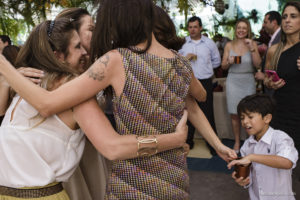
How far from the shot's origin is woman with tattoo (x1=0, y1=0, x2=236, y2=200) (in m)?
0.96

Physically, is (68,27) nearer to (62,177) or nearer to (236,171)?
(62,177)

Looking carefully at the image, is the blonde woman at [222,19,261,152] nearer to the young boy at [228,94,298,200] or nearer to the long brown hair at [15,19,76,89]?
the young boy at [228,94,298,200]

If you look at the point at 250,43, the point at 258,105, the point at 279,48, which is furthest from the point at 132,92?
the point at 250,43

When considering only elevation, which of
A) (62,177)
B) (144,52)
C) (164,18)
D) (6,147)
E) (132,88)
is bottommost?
(62,177)

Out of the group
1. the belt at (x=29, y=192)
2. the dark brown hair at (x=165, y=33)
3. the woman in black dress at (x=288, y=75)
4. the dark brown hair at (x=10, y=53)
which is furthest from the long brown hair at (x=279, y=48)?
the dark brown hair at (x=10, y=53)

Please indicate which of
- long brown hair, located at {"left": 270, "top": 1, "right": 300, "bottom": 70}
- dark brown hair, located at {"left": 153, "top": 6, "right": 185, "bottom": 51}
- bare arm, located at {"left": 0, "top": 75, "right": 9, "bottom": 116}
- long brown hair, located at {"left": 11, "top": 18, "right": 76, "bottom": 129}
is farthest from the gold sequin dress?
long brown hair, located at {"left": 270, "top": 1, "right": 300, "bottom": 70}

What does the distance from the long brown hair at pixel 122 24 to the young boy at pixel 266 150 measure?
117 centimetres

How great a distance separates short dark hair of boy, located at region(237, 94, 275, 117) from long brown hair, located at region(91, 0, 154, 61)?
49.2 inches

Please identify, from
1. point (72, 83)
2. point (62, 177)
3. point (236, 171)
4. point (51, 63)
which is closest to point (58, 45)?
point (51, 63)

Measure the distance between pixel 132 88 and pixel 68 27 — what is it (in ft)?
1.76

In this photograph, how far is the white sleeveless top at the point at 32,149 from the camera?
3.57ft

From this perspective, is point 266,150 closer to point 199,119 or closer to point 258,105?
point 258,105

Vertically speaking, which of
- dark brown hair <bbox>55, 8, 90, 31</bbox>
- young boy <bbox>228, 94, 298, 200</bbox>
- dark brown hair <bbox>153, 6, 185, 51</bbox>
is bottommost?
young boy <bbox>228, 94, 298, 200</bbox>

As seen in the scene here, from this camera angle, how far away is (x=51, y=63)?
3.90 feet
